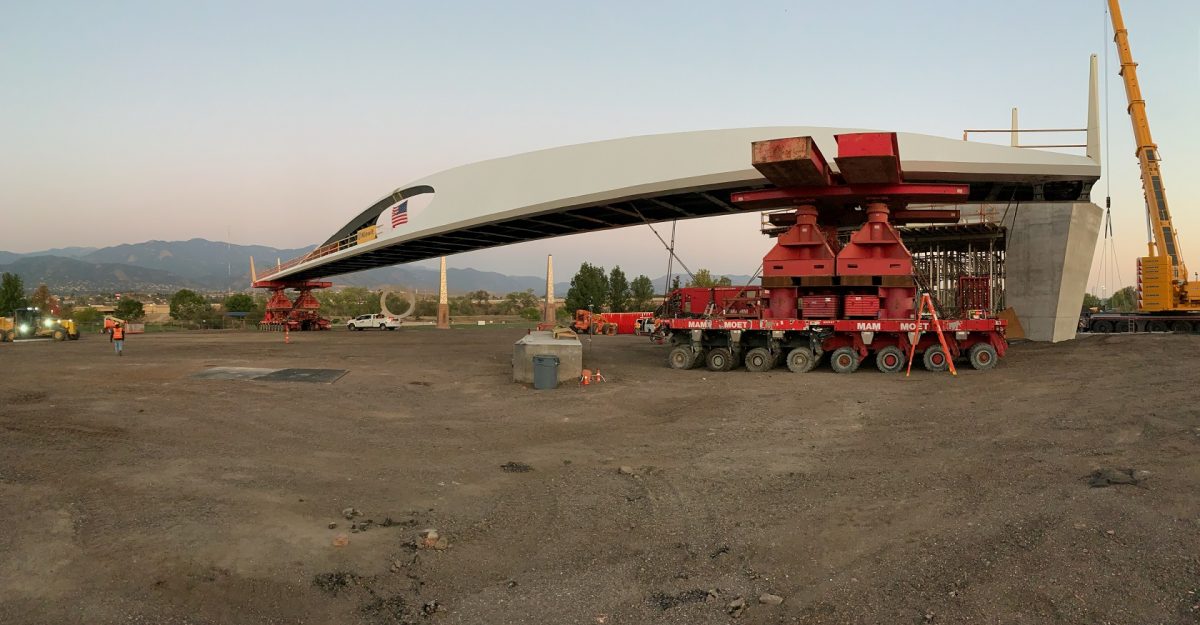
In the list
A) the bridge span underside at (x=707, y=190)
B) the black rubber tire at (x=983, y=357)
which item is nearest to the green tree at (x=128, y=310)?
the bridge span underside at (x=707, y=190)

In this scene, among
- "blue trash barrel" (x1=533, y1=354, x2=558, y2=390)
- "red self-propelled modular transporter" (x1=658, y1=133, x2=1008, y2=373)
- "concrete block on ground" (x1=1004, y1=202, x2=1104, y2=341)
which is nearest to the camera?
"blue trash barrel" (x1=533, y1=354, x2=558, y2=390)

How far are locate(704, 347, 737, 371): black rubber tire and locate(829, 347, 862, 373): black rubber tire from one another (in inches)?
114

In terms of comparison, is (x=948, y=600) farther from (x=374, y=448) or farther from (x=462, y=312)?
(x=462, y=312)

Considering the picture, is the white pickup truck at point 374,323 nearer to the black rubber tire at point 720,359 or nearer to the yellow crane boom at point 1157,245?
the black rubber tire at point 720,359

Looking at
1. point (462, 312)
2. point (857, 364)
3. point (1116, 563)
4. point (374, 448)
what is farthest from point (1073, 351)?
point (462, 312)

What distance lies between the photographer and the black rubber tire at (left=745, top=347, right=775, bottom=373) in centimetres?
1777

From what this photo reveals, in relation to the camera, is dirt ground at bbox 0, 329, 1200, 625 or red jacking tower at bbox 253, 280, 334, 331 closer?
dirt ground at bbox 0, 329, 1200, 625

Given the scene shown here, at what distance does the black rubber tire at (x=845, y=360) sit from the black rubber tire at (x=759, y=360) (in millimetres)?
1723

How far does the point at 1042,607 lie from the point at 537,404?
9709 mm

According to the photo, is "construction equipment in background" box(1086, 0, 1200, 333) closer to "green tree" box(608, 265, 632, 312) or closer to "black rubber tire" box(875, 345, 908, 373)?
"black rubber tire" box(875, 345, 908, 373)

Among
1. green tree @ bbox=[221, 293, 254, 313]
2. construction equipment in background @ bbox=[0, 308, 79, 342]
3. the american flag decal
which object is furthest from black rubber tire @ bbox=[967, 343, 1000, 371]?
green tree @ bbox=[221, 293, 254, 313]

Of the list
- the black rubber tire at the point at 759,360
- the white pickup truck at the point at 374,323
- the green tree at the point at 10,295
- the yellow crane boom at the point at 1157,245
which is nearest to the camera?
the black rubber tire at the point at 759,360

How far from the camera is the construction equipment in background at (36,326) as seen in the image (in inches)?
1337

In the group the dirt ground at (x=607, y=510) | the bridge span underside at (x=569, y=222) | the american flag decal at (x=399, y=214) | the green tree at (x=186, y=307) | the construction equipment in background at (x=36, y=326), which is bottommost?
the dirt ground at (x=607, y=510)
